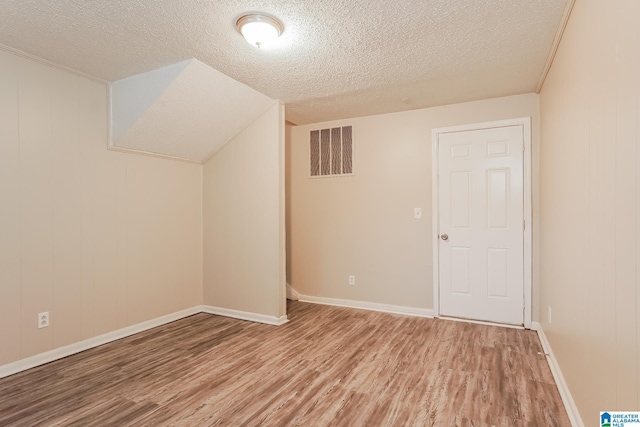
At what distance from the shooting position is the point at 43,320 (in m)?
2.57

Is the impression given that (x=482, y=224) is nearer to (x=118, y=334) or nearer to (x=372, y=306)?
(x=372, y=306)

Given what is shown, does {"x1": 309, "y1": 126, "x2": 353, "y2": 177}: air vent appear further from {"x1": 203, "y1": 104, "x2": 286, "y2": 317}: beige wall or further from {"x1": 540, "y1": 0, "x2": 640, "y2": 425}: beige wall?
{"x1": 540, "y1": 0, "x2": 640, "y2": 425}: beige wall

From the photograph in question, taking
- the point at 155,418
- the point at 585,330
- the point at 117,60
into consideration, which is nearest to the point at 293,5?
the point at 117,60

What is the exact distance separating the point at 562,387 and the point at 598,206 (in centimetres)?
135

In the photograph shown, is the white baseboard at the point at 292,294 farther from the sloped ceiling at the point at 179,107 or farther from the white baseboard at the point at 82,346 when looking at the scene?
the sloped ceiling at the point at 179,107

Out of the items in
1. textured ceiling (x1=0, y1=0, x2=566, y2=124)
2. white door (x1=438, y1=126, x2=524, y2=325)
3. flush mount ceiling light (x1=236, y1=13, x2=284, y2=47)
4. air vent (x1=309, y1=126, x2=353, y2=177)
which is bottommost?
white door (x1=438, y1=126, x2=524, y2=325)

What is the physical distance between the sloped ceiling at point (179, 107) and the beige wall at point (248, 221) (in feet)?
0.97

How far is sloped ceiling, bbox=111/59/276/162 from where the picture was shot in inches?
110

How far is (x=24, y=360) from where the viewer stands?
2.46 m

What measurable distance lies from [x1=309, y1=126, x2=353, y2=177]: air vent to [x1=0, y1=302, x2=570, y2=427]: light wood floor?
203cm

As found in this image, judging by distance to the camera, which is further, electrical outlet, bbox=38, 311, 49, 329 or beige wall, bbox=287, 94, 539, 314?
beige wall, bbox=287, 94, 539, 314

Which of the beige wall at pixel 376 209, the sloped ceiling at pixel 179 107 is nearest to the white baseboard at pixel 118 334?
the beige wall at pixel 376 209

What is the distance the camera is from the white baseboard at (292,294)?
458 cm

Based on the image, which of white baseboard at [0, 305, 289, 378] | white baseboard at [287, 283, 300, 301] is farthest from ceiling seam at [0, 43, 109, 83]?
white baseboard at [287, 283, 300, 301]
